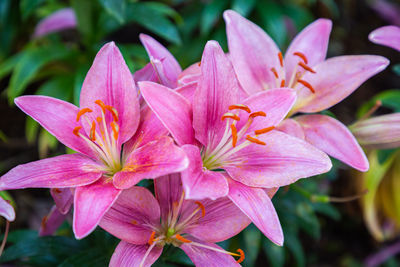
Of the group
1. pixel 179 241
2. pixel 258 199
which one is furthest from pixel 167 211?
pixel 258 199

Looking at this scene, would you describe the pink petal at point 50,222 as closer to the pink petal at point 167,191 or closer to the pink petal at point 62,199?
the pink petal at point 62,199

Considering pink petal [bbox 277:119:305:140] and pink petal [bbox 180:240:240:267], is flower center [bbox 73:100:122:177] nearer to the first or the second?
pink petal [bbox 180:240:240:267]

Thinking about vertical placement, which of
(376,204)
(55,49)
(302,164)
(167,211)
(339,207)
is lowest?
(339,207)

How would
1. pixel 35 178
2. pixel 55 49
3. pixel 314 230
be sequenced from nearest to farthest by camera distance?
pixel 35 178
pixel 314 230
pixel 55 49

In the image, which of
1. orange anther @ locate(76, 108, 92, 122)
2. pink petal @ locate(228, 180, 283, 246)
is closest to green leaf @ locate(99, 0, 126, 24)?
orange anther @ locate(76, 108, 92, 122)

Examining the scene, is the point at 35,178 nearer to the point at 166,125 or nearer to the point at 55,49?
the point at 166,125

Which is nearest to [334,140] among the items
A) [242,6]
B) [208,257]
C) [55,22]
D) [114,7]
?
[208,257]
